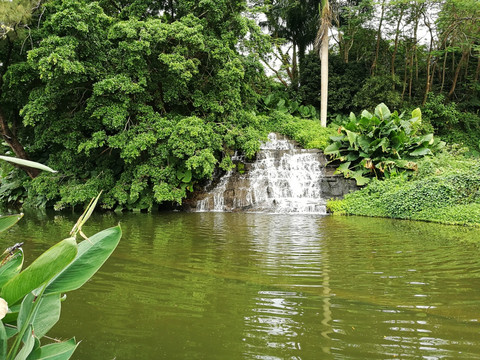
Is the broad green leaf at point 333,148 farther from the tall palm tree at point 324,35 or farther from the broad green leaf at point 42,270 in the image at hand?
the broad green leaf at point 42,270

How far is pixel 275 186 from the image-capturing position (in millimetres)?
12281

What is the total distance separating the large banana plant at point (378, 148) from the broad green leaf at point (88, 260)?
1078 cm

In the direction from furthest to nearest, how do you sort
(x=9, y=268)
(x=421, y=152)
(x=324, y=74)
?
(x=324, y=74) < (x=421, y=152) < (x=9, y=268)

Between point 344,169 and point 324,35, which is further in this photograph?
point 324,35

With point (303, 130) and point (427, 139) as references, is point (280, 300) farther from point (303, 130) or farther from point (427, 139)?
point (303, 130)

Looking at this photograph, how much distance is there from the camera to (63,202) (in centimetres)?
1092

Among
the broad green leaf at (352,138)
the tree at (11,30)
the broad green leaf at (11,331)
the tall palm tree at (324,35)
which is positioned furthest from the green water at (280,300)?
the tall palm tree at (324,35)

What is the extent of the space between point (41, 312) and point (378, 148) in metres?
11.7

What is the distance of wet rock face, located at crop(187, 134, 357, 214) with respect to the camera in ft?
37.7

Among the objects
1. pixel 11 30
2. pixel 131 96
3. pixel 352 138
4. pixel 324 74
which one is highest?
pixel 324 74

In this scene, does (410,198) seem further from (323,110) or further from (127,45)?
(127,45)

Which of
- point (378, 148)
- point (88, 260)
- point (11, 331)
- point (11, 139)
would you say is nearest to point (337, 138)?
point (378, 148)

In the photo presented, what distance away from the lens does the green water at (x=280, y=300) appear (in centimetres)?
229

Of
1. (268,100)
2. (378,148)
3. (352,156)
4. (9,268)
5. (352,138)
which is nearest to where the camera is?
(9,268)
